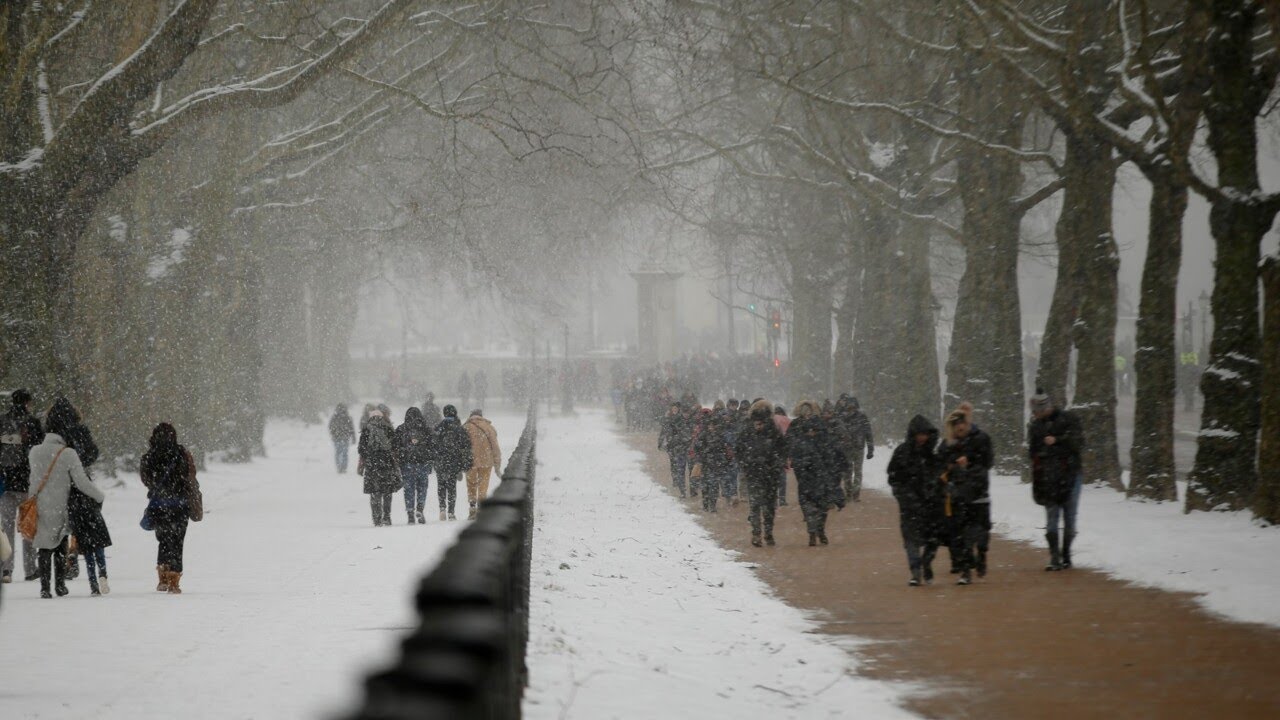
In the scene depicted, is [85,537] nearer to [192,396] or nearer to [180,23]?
[180,23]

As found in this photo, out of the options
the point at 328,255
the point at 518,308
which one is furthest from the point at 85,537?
the point at 518,308

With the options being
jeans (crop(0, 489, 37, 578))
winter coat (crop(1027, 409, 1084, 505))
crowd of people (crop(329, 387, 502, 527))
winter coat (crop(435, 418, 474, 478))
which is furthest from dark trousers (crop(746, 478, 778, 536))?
jeans (crop(0, 489, 37, 578))

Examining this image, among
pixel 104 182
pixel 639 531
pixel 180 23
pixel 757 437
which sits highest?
pixel 180 23

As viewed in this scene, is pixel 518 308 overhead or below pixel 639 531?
overhead

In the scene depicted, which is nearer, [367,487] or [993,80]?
[367,487]

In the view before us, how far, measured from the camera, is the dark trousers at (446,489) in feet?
68.5

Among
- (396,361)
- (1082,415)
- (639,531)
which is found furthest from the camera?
(396,361)

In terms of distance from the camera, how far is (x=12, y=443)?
46.5 ft

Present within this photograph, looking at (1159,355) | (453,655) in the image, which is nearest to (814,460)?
(1159,355)

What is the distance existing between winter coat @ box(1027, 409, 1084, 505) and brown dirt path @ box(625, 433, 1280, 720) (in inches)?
29.8

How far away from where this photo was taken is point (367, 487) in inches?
795

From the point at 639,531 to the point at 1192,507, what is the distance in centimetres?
649

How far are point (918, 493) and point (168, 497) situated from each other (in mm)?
6775

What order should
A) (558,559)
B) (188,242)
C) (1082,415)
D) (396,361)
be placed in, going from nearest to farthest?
(558,559) → (1082,415) → (188,242) → (396,361)
